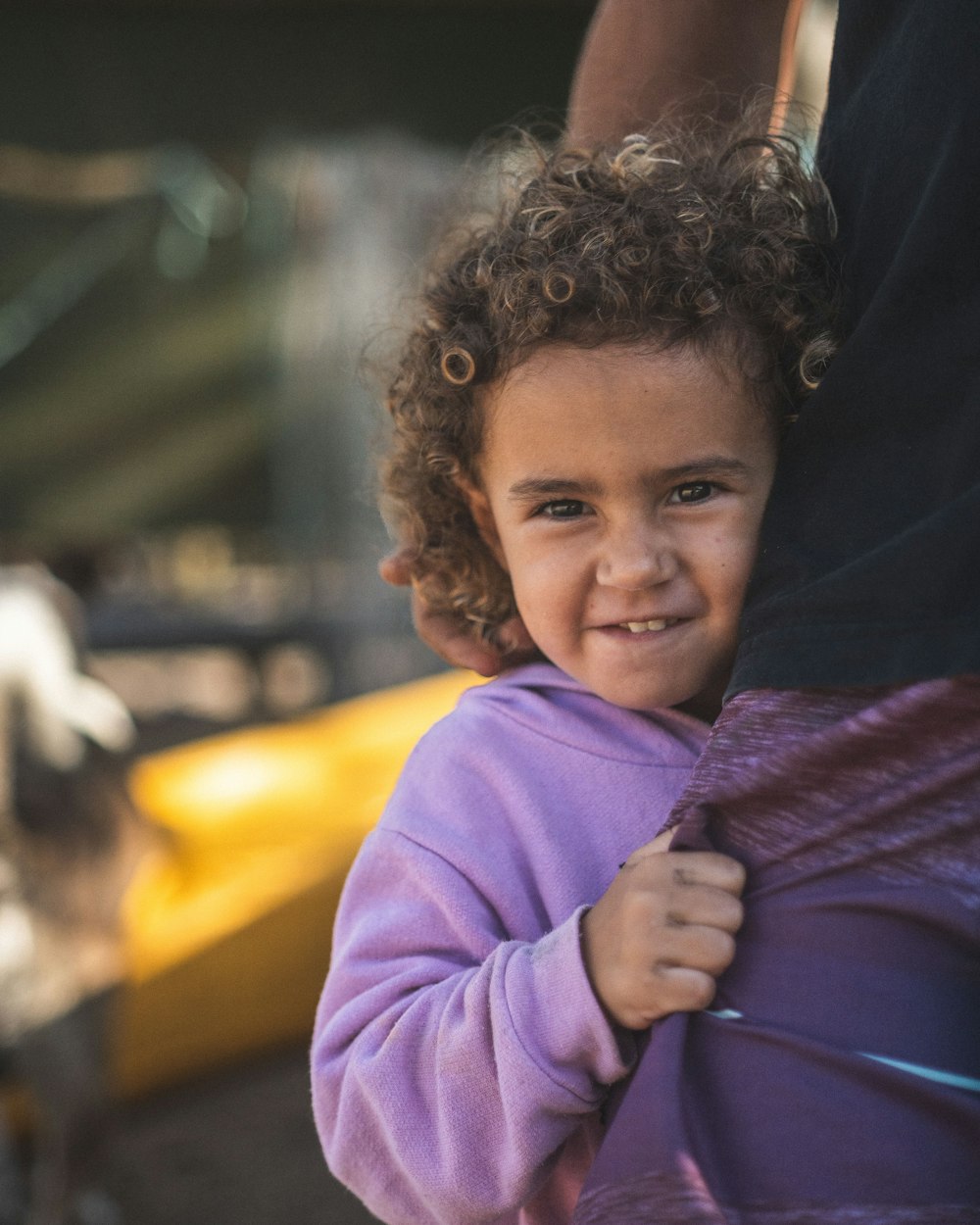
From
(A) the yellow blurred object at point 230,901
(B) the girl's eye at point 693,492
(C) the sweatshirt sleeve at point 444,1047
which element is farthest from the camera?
(A) the yellow blurred object at point 230,901

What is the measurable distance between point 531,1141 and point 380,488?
2.45 ft

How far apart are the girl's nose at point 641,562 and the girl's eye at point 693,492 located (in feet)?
0.12

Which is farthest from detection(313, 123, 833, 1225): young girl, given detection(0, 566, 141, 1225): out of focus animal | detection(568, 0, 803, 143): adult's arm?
detection(0, 566, 141, 1225): out of focus animal

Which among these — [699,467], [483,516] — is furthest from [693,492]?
[483,516]

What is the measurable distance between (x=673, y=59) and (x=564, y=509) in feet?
1.51

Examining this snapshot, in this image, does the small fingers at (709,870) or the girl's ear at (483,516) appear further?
the girl's ear at (483,516)

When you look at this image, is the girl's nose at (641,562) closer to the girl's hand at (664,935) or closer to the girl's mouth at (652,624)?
the girl's mouth at (652,624)

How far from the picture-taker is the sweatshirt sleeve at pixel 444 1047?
917 mm

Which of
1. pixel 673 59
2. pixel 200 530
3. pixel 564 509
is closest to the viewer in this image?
pixel 564 509

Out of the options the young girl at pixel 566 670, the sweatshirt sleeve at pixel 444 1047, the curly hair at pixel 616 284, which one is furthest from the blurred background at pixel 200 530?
the sweatshirt sleeve at pixel 444 1047

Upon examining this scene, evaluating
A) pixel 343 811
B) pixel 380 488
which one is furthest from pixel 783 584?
pixel 343 811

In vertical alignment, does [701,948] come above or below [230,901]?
above

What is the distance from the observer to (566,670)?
43.8 inches

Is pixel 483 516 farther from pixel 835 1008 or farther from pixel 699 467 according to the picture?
pixel 835 1008
